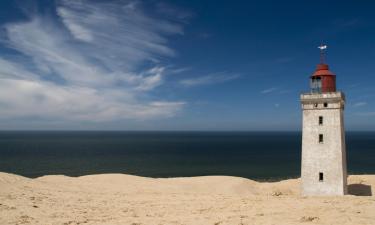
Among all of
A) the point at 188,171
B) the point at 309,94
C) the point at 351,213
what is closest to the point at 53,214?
the point at 351,213

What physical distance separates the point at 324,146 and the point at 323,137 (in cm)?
72

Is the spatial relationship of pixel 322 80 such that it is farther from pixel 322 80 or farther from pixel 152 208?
pixel 152 208

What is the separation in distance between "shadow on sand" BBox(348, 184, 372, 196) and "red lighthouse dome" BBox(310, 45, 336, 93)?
36.5ft

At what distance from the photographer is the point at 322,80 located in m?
25.9

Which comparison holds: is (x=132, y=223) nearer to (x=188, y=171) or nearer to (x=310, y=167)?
(x=310, y=167)

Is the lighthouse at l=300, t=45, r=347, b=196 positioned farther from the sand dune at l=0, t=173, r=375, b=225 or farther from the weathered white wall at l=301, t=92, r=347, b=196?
the sand dune at l=0, t=173, r=375, b=225

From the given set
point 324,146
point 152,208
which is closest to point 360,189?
point 324,146

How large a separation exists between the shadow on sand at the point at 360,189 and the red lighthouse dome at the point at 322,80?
36.5 ft

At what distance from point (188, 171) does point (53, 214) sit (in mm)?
50526

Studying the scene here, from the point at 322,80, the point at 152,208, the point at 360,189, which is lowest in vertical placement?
the point at 360,189

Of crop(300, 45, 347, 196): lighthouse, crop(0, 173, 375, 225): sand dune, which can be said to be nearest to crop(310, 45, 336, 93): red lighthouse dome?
crop(300, 45, 347, 196): lighthouse

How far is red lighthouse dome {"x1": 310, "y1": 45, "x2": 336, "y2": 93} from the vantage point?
25750 mm

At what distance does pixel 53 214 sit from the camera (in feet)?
53.9

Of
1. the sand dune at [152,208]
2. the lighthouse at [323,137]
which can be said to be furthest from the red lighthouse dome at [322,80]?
the sand dune at [152,208]
